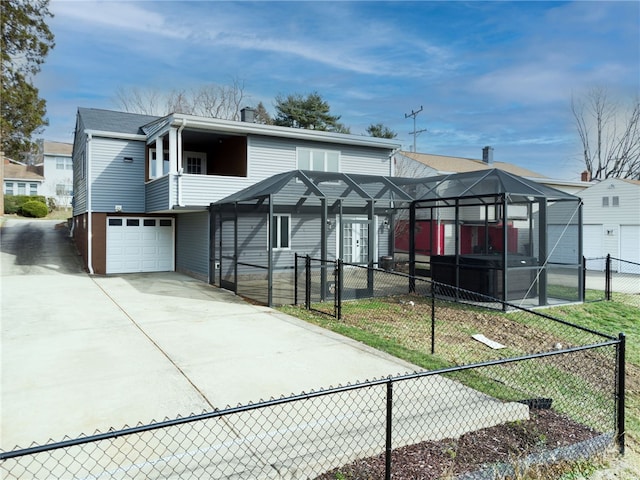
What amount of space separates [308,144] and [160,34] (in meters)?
7.80

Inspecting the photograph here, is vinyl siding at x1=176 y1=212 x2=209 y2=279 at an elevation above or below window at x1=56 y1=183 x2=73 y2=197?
below

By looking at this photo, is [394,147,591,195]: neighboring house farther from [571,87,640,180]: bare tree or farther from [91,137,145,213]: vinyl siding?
[91,137,145,213]: vinyl siding

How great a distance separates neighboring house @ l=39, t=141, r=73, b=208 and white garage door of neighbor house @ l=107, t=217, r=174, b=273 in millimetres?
25156

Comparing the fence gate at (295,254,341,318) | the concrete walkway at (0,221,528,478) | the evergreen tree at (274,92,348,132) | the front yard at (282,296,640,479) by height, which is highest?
the evergreen tree at (274,92,348,132)

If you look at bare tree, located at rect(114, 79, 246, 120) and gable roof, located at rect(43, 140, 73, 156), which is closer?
bare tree, located at rect(114, 79, 246, 120)

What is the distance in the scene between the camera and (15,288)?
451 inches

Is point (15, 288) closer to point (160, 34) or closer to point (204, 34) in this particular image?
point (160, 34)

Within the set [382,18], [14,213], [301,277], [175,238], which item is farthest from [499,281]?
[14,213]

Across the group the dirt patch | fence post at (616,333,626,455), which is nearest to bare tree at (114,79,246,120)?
the dirt patch

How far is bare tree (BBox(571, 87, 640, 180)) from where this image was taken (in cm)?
3506

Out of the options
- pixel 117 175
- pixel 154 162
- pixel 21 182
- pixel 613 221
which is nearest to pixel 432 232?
pixel 154 162

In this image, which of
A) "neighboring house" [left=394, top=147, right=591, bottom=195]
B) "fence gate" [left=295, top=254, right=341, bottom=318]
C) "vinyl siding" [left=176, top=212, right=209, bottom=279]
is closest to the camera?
"fence gate" [left=295, top=254, right=341, bottom=318]

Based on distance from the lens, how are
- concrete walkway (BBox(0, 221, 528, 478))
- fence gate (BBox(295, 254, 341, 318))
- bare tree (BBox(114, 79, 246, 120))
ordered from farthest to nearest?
bare tree (BBox(114, 79, 246, 120)) → fence gate (BBox(295, 254, 341, 318)) → concrete walkway (BBox(0, 221, 528, 478))

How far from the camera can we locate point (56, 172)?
37.3 m
